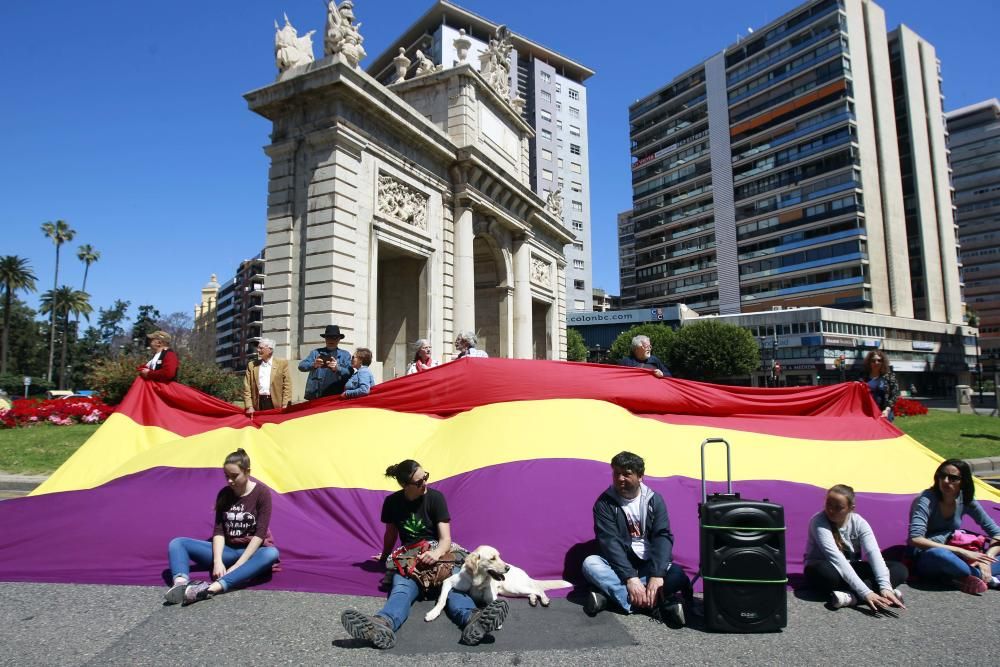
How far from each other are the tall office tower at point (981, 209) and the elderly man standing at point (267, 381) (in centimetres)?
11934

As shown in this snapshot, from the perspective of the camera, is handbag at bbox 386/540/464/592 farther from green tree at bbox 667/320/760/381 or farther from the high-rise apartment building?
the high-rise apartment building

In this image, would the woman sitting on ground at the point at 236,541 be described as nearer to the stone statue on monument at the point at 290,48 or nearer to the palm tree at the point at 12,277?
the stone statue on monument at the point at 290,48

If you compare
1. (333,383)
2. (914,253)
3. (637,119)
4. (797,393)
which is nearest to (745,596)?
(797,393)

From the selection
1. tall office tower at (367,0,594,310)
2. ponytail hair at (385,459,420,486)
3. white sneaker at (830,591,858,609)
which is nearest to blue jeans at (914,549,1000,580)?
white sneaker at (830,591,858,609)

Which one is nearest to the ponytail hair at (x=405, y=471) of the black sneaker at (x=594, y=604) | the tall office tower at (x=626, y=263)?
the black sneaker at (x=594, y=604)

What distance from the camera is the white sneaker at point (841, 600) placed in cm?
445

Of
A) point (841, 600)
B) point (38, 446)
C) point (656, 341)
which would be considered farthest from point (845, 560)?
point (656, 341)

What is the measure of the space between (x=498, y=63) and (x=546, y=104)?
68800 mm

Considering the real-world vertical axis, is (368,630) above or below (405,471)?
below

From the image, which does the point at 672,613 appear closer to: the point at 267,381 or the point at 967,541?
the point at 967,541

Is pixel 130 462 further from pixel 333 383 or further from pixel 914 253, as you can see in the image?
pixel 914 253

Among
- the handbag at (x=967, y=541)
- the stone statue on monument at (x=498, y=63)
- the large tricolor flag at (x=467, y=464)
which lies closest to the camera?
the handbag at (x=967, y=541)

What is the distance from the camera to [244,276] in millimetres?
110688

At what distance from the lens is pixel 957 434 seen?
52.7 ft
